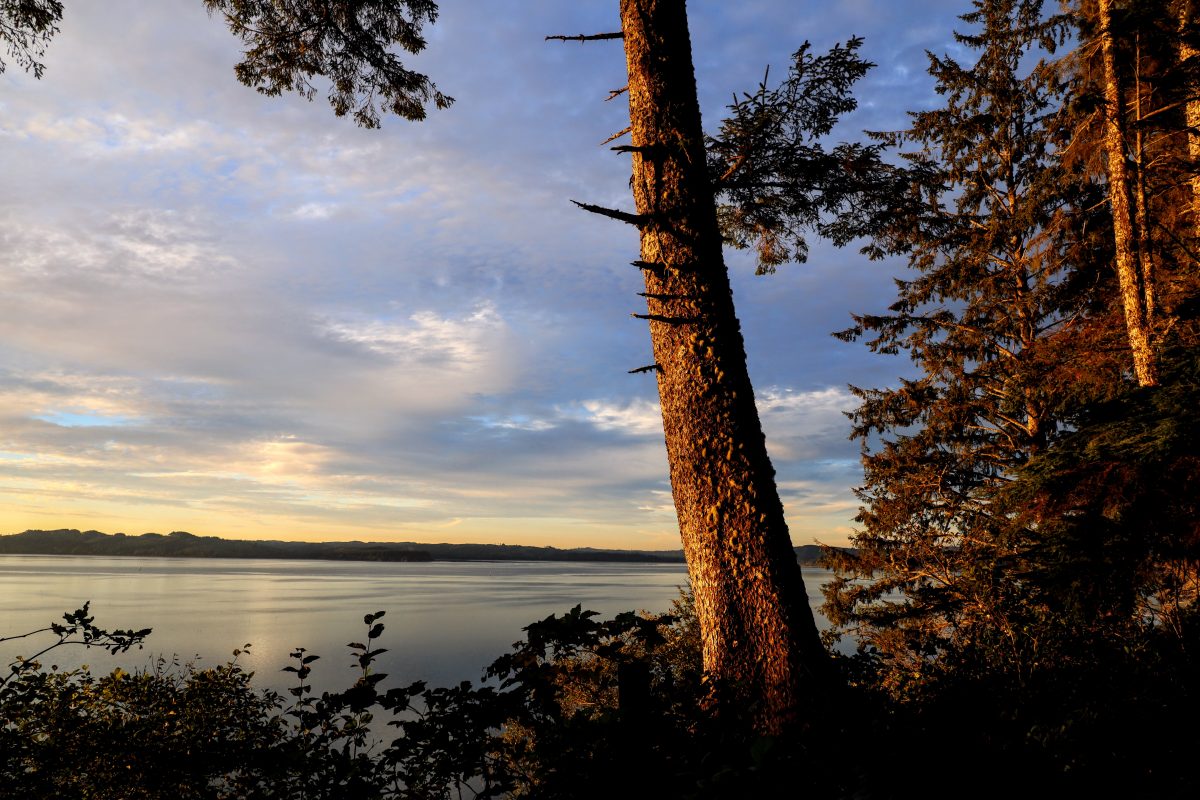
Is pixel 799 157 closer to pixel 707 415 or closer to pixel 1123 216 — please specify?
pixel 707 415

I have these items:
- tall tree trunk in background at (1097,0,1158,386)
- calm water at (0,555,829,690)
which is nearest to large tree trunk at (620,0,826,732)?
tall tree trunk in background at (1097,0,1158,386)

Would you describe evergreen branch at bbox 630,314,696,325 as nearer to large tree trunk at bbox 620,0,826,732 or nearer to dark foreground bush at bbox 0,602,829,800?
large tree trunk at bbox 620,0,826,732

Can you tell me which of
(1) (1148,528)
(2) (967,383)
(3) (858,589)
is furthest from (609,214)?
(3) (858,589)

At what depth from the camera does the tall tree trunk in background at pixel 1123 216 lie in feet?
32.4

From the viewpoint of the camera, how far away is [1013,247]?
15.7 m

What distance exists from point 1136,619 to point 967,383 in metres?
9.02

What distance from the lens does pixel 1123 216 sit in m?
10.4

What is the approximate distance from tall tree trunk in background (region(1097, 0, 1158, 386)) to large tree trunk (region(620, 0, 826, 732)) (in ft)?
26.6

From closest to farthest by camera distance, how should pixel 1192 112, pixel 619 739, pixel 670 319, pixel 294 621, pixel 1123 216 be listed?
pixel 619 739 → pixel 670 319 → pixel 1123 216 → pixel 1192 112 → pixel 294 621

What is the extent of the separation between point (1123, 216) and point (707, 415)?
955 cm

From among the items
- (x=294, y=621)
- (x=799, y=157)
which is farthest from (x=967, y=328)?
(x=294, y=621)

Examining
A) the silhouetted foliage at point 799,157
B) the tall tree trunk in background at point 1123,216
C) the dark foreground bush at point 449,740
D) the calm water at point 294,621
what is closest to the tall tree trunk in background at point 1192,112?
the tall tree trunk in background at point 1123,216

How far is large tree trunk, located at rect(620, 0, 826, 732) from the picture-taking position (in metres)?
4.27

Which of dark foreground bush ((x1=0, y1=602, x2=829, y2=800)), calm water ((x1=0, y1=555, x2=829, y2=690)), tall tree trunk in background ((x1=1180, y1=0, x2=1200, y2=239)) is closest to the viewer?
dark foreground bush ((x1=0, y1=602, x2=829, y2=800))
